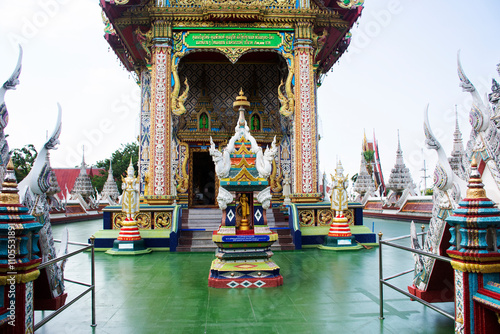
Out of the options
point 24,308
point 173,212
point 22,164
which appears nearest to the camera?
point 24,308

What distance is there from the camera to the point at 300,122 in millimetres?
Answer: 11055

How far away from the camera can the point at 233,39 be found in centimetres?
1133

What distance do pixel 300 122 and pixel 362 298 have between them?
21.9 feet

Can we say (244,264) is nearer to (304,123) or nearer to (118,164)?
(304,123)

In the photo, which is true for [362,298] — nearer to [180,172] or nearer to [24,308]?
[24,308]

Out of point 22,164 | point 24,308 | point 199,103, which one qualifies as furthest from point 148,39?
point 22,164

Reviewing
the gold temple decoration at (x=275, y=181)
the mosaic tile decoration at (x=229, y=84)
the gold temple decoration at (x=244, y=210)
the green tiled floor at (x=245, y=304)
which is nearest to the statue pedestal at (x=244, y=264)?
the green tiled floor at (x=245, y=304)

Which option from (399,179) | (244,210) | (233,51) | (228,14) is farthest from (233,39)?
(399,179)

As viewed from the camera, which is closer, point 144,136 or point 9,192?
point 9,192

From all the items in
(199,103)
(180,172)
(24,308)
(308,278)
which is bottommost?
(308,278)

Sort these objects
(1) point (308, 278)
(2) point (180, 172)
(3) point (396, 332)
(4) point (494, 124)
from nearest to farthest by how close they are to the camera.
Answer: (3) point (396, 332) → (4) point (494, 124) → (1) point (308, 278) → (2) point (180, 172)

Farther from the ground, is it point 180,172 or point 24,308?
point 180,172

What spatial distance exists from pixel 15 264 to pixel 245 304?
2.95 meters

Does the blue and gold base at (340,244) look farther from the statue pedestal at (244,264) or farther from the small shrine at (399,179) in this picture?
the small shrine at (399,179)
